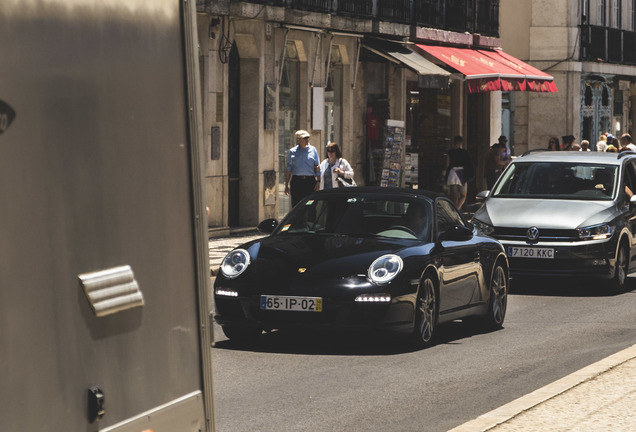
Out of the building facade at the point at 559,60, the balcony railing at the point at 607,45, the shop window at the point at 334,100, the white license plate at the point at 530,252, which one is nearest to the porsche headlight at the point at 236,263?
the white license plate at the point at 530,252

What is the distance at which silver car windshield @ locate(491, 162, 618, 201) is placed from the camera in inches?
699

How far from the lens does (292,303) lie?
11062 millimetres

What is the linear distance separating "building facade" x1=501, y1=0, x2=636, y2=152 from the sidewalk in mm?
40946

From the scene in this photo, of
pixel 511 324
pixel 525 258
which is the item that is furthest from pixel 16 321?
pixel 525 258

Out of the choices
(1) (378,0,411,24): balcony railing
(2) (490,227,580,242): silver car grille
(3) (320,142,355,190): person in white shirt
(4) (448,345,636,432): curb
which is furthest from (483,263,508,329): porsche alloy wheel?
(1) (378,0,411,24): balcony railing

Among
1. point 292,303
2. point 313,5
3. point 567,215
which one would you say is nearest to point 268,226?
point 292,303

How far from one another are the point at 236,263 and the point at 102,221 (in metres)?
7.73

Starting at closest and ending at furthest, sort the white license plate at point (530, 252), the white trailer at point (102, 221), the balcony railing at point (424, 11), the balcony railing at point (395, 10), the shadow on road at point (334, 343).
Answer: the white trailer at point (102, 221)
the shadow on road at point (334, 343)
the white license plate at point (530, 252)
the balcony railing at point (424, 11)
the balcony railing at point (395, 10)

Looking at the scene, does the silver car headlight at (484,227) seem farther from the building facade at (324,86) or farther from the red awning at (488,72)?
the red awning at (488,72)

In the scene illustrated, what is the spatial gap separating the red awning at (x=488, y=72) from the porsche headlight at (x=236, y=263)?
74.4 ft

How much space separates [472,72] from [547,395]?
2673 centimetres

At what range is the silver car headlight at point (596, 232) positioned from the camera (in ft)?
54.7

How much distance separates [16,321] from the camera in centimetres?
332

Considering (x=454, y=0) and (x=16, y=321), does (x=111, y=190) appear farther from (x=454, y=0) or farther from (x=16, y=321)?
(x=454, y=0)
